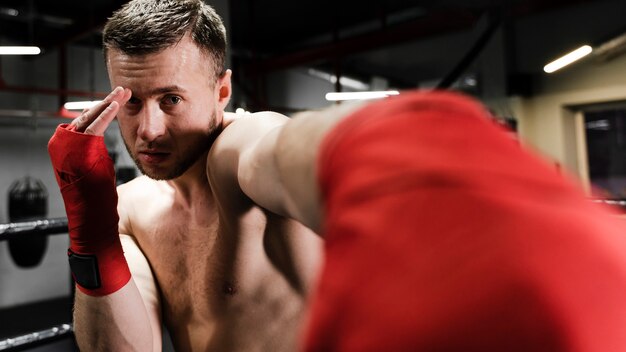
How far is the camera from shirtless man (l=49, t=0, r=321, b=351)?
0.88 m

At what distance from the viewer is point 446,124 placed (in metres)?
0.25

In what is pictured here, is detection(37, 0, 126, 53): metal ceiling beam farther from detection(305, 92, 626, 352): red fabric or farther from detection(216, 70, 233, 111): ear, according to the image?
detection(305, 92, 626, 352): red fabric

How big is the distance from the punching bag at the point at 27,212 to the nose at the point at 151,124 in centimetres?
469

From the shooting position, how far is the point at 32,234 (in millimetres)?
1389

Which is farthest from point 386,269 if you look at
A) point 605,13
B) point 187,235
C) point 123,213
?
point 605,13

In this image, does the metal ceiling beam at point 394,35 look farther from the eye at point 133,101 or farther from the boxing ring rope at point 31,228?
the eye at point 133,101

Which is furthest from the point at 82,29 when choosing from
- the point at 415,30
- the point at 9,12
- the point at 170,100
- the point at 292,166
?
the point at 292,166

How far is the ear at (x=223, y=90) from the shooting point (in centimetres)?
102

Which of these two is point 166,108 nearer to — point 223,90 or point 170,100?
point 170,100

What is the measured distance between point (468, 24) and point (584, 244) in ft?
14.1

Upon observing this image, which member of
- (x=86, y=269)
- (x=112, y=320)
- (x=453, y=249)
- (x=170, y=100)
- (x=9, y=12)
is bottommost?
(x=112, y=320)

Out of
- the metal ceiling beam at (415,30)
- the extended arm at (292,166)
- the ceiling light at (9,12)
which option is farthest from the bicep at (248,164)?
the ceiling light at (9,12)

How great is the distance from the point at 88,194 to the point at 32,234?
697 millimetres

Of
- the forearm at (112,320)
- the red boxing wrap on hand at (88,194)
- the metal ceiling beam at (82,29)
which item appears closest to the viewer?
the red boxing wrap on hand at (88,194)
